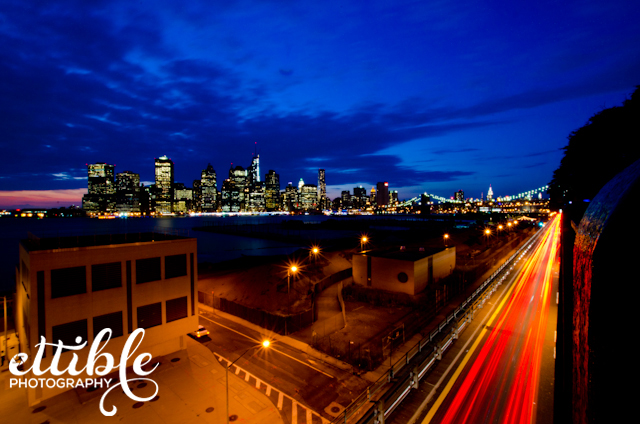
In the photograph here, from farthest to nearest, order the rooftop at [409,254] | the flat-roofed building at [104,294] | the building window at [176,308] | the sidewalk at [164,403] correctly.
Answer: the rooftop at [409,254] → the building window at [176,308] → the flat-roofed building at [104,294] → the sidewalk at [164,403]

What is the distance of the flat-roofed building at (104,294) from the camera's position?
1722 centimetres

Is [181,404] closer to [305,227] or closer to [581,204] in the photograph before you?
[581,204]

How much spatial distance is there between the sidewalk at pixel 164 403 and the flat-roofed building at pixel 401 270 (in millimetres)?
18940

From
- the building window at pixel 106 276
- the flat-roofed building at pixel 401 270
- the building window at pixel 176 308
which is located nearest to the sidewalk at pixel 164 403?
the building window at pixel 176 308

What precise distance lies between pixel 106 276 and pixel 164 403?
8.20 meters

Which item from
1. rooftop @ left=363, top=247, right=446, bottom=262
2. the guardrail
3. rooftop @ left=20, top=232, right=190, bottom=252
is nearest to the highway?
the guardrail

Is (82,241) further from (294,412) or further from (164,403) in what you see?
(294,412)

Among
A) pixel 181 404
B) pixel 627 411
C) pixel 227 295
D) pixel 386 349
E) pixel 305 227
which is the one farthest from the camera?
pixel 305 227

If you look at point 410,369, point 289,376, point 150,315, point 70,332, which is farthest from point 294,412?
point 70,332

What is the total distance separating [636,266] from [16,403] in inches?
983

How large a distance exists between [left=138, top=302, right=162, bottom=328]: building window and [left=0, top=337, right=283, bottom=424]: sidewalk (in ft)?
10.1

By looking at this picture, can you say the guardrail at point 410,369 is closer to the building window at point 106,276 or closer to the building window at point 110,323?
the building window at point 110,323

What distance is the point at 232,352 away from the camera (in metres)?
22.2

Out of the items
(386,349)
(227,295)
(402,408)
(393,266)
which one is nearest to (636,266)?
(402,408)
